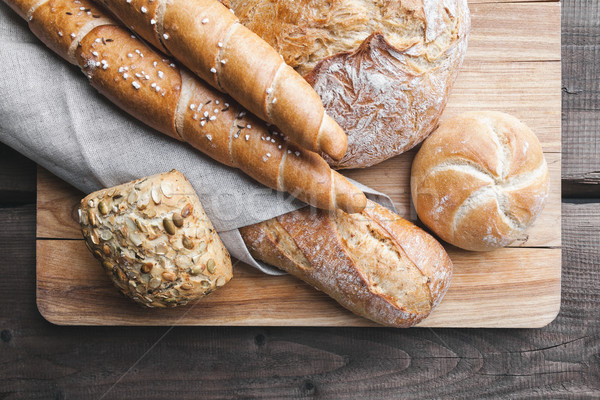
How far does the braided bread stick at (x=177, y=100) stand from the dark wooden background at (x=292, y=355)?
66 cm

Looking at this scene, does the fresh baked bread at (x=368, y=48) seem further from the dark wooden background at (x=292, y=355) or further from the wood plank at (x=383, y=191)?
the dark wooden background at (x=292, y=355)

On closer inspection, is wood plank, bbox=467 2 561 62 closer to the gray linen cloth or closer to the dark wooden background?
the dark wooden background

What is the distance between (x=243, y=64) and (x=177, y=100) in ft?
0.84

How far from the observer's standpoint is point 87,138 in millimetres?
1517

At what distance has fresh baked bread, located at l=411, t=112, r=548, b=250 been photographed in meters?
1.47

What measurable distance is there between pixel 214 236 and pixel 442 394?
1095 millimetres

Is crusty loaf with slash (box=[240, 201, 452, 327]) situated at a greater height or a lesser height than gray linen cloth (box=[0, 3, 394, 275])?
lesser

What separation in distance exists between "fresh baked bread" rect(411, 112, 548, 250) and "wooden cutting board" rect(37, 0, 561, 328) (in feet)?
0.49

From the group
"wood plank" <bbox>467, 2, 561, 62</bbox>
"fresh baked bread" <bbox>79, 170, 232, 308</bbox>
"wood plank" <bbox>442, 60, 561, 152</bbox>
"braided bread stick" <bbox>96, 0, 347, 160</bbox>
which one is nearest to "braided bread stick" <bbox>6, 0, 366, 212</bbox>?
"braided bread stick" <bbox>96, 0, 347, 160</bbox>

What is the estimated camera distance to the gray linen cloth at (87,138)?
1.50 metres

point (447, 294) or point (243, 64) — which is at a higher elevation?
point (243, 64)

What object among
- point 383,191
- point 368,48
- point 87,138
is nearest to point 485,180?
point 383,191

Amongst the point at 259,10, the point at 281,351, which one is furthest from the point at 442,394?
the point at 259,10

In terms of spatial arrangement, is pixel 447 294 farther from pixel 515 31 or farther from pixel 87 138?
pixel 87 138
